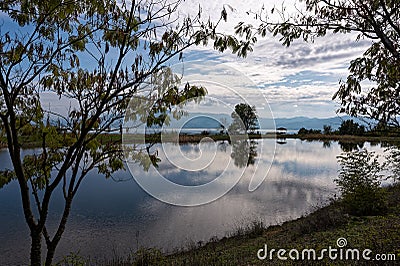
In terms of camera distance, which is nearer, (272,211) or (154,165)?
(154,165)

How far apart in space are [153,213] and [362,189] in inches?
274

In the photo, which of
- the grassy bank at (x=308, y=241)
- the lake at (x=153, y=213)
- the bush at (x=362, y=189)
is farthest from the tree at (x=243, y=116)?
the bush at (x=362, y=189)

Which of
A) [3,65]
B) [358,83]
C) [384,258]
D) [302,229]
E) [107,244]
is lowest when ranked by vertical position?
[107,244]

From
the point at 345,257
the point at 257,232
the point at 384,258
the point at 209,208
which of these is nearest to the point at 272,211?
the point at 209,208

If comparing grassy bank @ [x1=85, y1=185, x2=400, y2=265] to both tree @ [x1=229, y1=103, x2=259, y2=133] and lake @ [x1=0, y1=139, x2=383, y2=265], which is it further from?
tree @ [x1=229, y1=103, x2=259, y2=133]

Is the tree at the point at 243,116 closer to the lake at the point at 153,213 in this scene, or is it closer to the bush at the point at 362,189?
the lake at the point at 153,213

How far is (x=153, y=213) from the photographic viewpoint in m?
10.8

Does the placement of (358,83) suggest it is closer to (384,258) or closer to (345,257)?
(384,258)

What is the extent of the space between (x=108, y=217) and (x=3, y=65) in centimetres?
812

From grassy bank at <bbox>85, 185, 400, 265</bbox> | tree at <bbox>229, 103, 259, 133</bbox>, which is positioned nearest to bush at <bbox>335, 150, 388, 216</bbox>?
grassy bank at <bbox>85, 185, 400, 265</bbox>

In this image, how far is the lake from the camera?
740 centimetres

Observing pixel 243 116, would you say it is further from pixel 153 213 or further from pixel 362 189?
pixel 153 213

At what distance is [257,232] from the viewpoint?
818 centimetres

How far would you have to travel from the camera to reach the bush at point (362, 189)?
745 cm
